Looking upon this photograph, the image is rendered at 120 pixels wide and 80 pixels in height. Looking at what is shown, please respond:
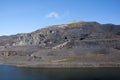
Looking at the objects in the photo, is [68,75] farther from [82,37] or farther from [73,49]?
[82,37]

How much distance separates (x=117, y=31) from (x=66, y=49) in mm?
36503

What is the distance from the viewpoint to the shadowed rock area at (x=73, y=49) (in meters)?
90.2

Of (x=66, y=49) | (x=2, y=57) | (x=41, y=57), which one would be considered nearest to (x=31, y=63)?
(x=41, y=57)

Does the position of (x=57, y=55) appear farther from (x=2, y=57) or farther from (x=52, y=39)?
(x=2, y=57)

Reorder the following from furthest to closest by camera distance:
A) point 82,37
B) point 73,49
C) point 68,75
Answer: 1. point 82,37
2. point 73,49
3. point 68,75

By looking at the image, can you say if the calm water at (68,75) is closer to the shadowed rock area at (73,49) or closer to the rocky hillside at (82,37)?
the shadowed rock area at (73,49)

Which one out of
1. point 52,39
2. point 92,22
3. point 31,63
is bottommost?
point 31,63

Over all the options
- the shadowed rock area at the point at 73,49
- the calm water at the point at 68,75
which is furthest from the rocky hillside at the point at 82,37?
the calm water at the point at 68,75

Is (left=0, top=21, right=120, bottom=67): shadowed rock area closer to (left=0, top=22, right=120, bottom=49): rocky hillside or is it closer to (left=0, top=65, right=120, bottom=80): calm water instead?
(left=0, top=22, right=120, bottom=49): rocky hillside

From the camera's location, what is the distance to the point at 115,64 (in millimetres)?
83312

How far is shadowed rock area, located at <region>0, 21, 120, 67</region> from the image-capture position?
90188 millimetres

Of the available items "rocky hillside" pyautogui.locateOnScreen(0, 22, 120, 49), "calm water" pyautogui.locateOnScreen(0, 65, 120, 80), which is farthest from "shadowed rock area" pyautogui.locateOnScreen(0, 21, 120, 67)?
"calm water" pyautogui.locateOnScreen(0, 65, 120, 80)

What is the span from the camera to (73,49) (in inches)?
4112

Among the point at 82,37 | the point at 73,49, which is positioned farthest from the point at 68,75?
the point at 82,37
